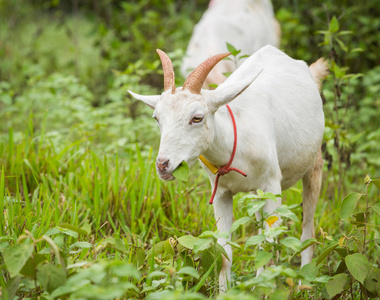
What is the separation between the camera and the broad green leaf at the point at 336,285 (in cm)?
Result: 250

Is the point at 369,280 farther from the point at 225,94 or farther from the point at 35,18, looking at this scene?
the point at 35,18

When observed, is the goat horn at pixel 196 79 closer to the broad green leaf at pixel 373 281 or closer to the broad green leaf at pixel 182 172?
the broad green leaf at pixel 182 172

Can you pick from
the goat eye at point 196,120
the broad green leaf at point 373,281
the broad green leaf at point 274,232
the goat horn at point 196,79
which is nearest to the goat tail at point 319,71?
the goat horn at point 196,79

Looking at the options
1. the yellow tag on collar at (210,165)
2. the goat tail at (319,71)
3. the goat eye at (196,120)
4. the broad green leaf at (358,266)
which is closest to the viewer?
the broad green leaf at (358,266)

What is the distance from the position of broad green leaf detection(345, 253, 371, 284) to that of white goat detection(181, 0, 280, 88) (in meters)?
3.19

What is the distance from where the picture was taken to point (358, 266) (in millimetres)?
2406

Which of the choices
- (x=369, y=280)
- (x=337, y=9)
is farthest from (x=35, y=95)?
(x=369, y=280)

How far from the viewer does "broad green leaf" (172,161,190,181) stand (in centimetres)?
248

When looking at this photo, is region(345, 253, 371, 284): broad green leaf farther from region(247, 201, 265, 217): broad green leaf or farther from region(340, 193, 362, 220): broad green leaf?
region(247, 201, 265, 217): broad green leaf

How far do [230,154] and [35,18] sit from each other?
22.6ft

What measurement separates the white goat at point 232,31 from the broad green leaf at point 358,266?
319cm

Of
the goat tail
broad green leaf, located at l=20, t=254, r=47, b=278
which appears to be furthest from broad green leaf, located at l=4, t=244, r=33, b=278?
the goat tail

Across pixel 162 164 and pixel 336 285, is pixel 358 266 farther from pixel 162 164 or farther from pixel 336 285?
pixel 162 164

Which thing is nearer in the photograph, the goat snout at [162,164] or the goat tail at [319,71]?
the goat snout at [162,164]
